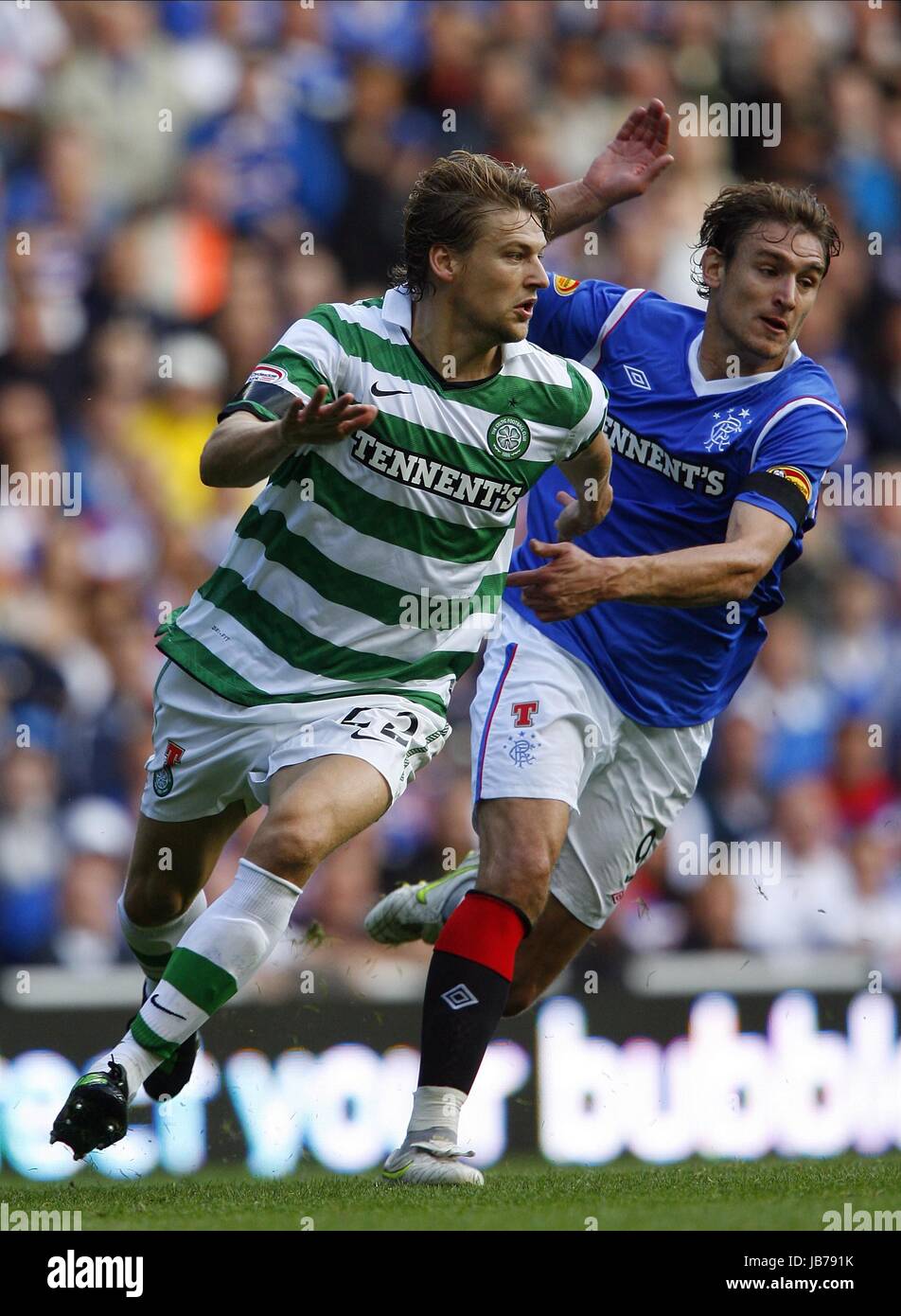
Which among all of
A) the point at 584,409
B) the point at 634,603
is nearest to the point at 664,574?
the point at 634,603

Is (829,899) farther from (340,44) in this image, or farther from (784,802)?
(340,44)

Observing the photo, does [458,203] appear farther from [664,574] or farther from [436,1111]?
[436,1111]

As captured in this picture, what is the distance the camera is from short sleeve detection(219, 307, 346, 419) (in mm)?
4254

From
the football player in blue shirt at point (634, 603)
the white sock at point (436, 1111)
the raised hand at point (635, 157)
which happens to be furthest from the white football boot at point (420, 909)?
the raised hand at point (635, 157)

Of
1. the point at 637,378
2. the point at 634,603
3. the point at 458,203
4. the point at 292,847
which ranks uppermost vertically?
the point at 458,203

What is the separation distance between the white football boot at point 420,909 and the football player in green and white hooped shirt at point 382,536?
1.08 m

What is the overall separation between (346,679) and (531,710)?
2.36 ft

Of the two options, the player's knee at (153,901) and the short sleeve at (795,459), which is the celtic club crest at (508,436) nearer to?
the short sleeve at (795,459)

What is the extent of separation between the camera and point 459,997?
4.67m

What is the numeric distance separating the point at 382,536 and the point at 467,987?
1188 mm

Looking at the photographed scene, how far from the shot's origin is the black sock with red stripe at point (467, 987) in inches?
182

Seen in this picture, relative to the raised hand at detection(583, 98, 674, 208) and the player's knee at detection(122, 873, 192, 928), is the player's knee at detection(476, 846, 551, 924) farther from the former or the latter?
the raised hand at detection(583, 98, 674, 208)

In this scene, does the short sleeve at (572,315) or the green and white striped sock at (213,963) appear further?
the short sleeve at (572,315)

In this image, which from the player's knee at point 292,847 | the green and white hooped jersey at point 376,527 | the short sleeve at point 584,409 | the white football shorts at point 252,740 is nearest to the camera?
the player's knee at point 292,847
